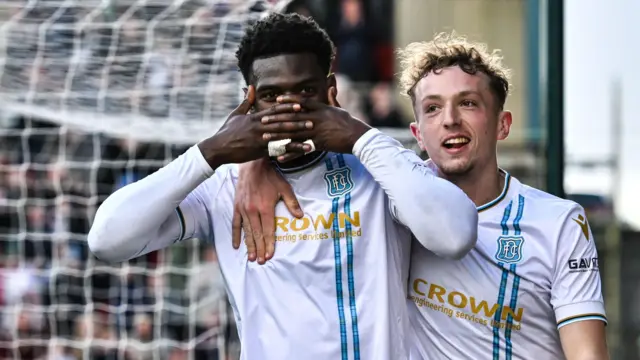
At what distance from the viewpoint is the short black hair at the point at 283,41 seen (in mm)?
2172

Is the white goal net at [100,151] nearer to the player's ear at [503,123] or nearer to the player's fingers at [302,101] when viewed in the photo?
the player's ear at [503,123]

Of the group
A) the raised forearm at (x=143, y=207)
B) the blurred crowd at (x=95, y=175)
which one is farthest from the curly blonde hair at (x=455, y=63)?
the blurred crowd at (x=95, y=175)

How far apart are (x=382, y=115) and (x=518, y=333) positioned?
131 inches

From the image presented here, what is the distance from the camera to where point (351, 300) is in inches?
82.0

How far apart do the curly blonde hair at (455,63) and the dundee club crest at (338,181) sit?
437mm

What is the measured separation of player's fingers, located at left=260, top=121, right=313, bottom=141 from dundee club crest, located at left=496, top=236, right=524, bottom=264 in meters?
0.62

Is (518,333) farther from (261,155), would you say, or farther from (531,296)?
(261,155)

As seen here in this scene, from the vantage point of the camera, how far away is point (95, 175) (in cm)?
500

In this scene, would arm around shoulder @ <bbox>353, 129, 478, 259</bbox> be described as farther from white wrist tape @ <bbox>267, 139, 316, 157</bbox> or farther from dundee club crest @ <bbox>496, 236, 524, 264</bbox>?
dundee club crest @ <bbox>496, 236, 524, 264</bbox>

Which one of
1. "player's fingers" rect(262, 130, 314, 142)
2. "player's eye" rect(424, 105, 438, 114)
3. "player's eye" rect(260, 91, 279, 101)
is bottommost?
"player's fingers" rect(262, 130, 314, 142)

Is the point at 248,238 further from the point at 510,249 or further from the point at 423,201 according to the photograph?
the point at 510,249

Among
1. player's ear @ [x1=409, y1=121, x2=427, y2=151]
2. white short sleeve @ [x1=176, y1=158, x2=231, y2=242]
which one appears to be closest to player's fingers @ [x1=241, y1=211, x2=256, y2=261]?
white short sleeve @ [x1=176, y1=158, x2=231, y2=242]

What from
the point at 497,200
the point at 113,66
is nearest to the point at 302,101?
the point at 497,200

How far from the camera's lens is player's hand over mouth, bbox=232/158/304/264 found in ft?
7.09
